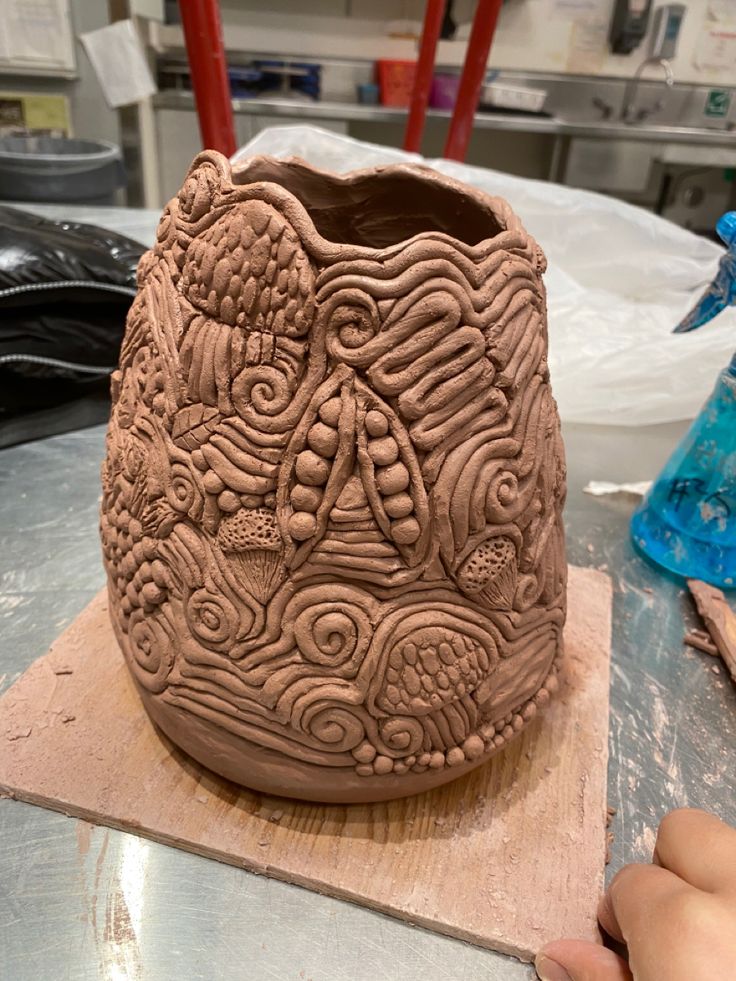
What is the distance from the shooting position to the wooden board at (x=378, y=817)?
73cm

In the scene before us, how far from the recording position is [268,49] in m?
3.20

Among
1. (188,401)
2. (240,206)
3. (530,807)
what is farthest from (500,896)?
(240,206)

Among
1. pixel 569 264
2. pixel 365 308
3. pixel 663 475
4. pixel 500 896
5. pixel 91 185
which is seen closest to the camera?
pixel 365 308

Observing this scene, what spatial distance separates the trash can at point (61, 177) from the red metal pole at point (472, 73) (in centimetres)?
125

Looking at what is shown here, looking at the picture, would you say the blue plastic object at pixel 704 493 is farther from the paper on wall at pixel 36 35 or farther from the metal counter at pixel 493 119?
the paper on wall at pixel 36 35

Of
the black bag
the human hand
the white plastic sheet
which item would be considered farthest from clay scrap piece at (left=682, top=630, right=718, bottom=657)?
the black bag

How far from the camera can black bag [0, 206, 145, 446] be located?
1454 millimetres

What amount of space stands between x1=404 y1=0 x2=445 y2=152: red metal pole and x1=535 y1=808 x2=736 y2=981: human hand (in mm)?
1811

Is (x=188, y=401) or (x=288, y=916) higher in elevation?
(x=188, y=401)

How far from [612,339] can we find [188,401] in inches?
53.5

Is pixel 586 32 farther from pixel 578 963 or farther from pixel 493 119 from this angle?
pixel 578 963

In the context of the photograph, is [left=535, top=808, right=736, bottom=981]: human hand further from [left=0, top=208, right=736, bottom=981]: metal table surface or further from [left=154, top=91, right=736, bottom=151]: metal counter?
[left=154, top=91, right=736, bottom=151]: metal counter

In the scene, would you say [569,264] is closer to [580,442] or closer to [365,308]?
[580,442]

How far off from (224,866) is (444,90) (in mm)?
3075
